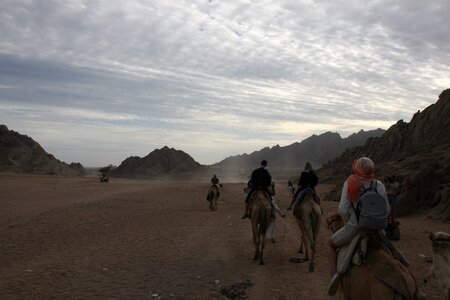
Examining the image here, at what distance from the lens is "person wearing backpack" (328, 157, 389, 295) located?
19.0 feet

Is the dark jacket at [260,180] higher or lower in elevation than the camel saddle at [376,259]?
higher

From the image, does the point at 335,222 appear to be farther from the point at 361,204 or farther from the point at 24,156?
the point at 24,156

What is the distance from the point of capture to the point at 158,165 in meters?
113

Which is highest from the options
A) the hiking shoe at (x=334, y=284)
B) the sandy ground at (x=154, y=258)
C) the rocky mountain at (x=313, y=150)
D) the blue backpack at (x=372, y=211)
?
the rocky mountain at (x=313, y=150)

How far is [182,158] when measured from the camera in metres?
120

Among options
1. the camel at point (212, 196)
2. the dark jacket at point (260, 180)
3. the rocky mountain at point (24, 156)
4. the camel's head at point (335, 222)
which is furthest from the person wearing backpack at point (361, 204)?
the rocky mountain at point (24, 156)

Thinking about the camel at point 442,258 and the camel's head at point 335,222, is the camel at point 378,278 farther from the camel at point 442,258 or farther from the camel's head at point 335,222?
the camel's head at point 335,222

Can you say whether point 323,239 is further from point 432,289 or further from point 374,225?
point 374,225

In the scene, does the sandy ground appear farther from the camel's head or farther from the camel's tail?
the camel's head

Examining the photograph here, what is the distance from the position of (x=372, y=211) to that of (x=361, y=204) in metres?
0.16

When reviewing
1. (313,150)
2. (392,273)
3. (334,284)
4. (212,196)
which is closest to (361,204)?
(392,273)

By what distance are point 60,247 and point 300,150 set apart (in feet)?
560

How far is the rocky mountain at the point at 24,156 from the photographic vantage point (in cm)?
7850

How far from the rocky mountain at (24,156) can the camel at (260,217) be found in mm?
73862
